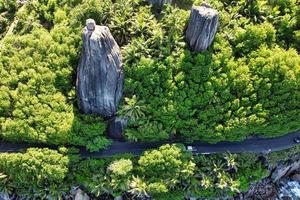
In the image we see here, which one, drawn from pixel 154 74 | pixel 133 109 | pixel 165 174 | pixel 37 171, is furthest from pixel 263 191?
pixel 37 171

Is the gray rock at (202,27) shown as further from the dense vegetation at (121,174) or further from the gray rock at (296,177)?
the gray rock at (296,177)

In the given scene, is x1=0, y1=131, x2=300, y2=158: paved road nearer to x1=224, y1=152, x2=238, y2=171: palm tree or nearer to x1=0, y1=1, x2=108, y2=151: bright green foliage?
x1=224, y1=152, x2=238, y2=171: palm tree

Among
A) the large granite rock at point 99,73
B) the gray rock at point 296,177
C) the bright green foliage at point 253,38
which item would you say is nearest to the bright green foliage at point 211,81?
the bright green foliage at point 253,38

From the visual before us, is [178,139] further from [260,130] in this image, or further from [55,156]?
[55,156]

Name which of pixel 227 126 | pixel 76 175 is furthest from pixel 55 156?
pixel 227 126

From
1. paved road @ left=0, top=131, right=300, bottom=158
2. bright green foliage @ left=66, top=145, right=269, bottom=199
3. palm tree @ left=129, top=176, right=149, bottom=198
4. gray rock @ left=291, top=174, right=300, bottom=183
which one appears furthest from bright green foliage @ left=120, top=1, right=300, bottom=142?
gray rock @ left=291, top=174, right=300, bottom=183

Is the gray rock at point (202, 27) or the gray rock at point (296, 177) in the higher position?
the gray rock at point (202, 27)
